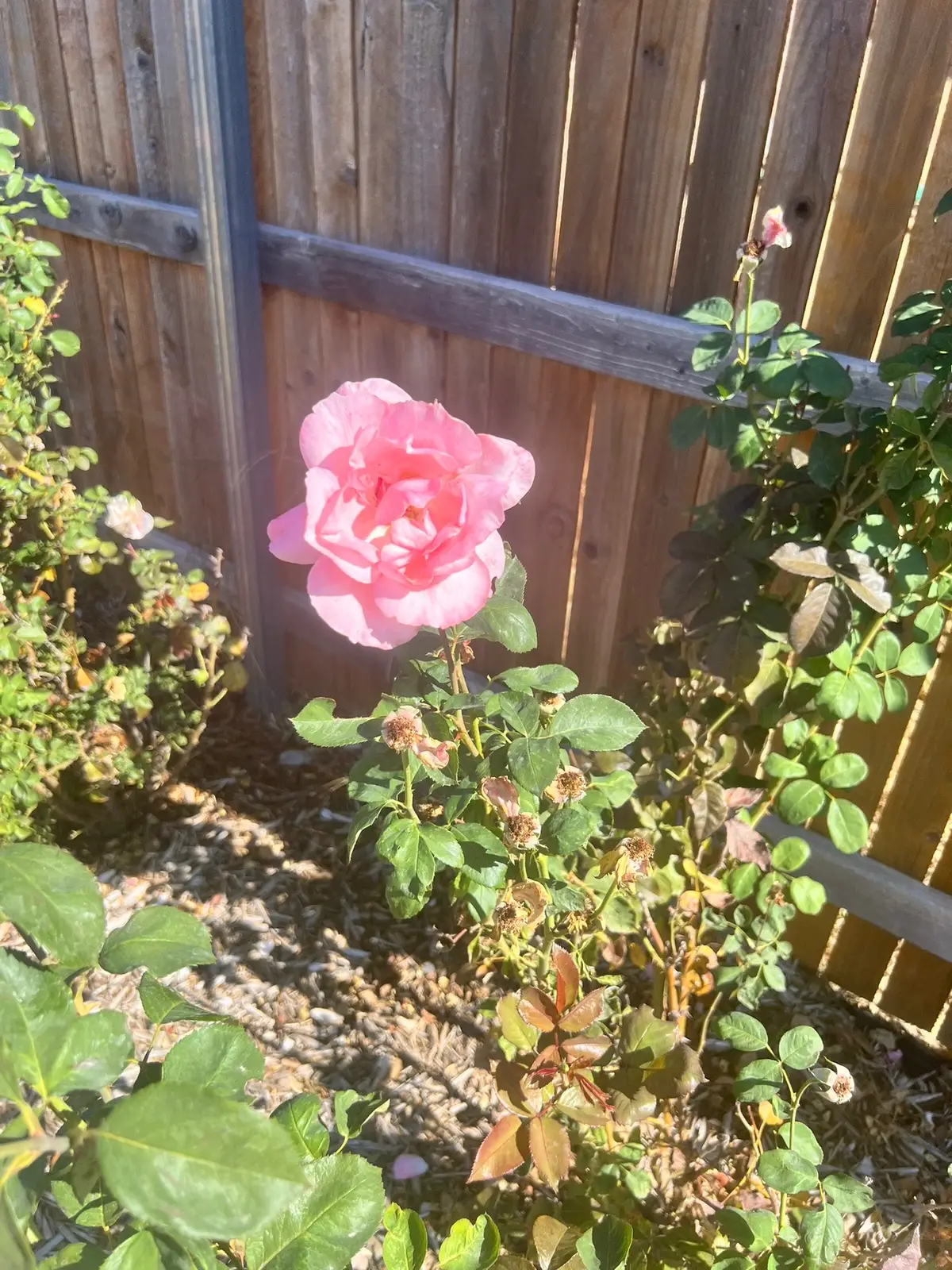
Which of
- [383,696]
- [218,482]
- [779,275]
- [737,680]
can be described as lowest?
[218,482]

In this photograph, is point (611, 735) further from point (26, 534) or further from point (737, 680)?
point (26, 534)

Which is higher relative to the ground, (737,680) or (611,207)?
(611,207)

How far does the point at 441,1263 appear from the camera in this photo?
100 cm

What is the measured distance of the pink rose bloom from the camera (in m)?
0.80

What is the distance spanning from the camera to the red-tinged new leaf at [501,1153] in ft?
3.90

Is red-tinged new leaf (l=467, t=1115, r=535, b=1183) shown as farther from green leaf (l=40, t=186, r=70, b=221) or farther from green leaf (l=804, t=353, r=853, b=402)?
green leaf (l=40, t=186, r=70, b=221)

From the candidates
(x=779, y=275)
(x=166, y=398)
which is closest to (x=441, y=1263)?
(x=779, y=275)

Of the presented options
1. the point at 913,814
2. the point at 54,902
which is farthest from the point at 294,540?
the point at 913,814

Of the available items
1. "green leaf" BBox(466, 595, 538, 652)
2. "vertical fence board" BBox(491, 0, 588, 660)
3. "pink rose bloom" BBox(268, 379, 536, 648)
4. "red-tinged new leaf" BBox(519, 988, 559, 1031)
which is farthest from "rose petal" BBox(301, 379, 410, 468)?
"vertical fence board" BBox(491, 0, 588, 660)

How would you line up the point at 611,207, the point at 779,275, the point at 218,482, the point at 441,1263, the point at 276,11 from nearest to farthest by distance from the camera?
the point at 441,1263 → the point at 779,275 → the point at 611,207 → the point at 276,11 → the point at 218,482

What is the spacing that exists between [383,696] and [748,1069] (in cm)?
75

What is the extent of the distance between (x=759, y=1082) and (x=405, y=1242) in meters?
0.57

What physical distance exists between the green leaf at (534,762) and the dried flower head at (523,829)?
0.07 meters

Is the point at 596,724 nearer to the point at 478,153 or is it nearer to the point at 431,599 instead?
the point at 431,599
